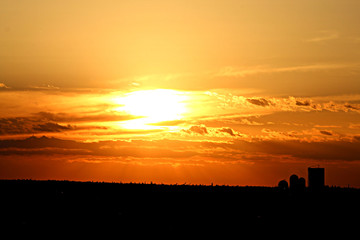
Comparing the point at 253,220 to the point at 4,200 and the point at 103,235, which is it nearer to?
the point at 103,235

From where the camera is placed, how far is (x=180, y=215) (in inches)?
2156

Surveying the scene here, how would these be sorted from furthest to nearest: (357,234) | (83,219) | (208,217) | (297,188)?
(297,188)
(208,217)
(83,219)
(357,234)

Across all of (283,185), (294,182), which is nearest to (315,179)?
(294,182)

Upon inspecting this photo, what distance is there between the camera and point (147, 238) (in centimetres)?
4003

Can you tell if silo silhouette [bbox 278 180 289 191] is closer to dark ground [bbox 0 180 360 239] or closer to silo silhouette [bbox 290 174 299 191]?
silo silhouette [bbox 290 174 299 191]

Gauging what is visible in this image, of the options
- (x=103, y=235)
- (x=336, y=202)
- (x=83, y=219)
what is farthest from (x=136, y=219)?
(x=336, y=202)

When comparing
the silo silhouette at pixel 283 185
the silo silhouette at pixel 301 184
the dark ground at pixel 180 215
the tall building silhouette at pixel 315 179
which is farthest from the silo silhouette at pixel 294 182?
the dark ground at pixel 180 215

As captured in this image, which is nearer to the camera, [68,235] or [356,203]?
[68,235]

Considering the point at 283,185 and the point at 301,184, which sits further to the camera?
the point at 283,185

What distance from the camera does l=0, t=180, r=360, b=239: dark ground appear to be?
4456cm

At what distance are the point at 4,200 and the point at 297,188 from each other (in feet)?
123

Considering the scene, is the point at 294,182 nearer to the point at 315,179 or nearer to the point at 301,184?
the point at 301,184

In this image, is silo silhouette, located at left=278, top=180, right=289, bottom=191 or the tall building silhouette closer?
the tall building silhouette

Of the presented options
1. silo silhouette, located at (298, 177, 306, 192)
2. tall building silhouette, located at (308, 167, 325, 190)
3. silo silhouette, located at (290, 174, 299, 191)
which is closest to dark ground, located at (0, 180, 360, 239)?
silo silhouette, located at (298, 177, 306, 192)
